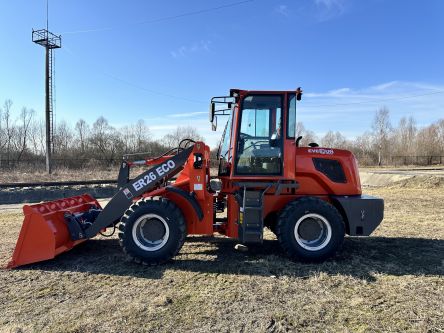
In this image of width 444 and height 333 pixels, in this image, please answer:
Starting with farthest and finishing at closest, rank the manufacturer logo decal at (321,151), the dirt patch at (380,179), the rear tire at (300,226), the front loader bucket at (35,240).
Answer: the dirt patch at (380,179) < the manufacturer logo decal at (321,151) < the rear tire at (300,226) < the front loader bucket at (35,240)

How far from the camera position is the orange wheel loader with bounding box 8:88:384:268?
5.73 meters

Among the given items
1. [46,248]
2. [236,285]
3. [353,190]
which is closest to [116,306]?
[236,285]

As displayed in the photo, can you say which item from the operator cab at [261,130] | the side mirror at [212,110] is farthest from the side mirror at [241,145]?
A: the side mirror at [212,110]

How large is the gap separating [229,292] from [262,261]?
4.42ft

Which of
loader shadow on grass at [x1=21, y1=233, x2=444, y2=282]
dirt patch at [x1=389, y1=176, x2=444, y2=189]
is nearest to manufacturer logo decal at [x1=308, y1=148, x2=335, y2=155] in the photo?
loader shadow on grass at [x1=21, y1=233, x2=444, y2=282]

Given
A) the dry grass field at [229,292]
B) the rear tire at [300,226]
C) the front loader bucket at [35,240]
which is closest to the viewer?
the dry grass field at [229,292]

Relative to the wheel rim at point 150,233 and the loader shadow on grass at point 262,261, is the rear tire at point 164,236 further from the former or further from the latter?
the loader shadow on grass at point 262,261

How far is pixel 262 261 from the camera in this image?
5898mm

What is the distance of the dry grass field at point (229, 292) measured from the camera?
3855 millimetres

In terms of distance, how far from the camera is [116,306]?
Answer: 14.0 feet

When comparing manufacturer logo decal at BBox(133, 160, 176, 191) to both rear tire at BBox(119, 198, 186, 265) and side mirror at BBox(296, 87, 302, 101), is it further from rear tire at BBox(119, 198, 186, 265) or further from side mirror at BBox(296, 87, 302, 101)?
side mirror at BBox(296, 87, 302, 101)

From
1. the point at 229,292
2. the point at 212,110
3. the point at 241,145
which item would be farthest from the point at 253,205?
the point at 212,110

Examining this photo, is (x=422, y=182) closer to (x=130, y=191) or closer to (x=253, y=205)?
(x=253, y=205)

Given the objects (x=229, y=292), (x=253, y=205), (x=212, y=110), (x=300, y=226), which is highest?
(x=212, y=110)
